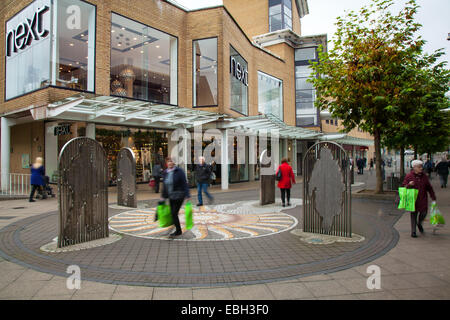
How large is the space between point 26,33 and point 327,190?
16.4 m

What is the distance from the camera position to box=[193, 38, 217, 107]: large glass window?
18.9m

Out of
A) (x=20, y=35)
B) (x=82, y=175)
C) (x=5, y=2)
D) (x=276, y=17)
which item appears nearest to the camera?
(x=82, y=175)

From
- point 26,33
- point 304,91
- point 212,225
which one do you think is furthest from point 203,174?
point 304,91

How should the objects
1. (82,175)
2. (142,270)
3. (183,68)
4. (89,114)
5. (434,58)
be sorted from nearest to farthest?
(142,270) → (82,175) → (434,58) → (89,114) → (183,68)

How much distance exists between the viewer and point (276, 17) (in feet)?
119

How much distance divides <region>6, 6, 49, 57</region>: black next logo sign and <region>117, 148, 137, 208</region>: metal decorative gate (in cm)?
777

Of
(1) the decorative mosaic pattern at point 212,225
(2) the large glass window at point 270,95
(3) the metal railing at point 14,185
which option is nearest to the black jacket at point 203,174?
(1) the decorative mosaic pattern at point 212,225

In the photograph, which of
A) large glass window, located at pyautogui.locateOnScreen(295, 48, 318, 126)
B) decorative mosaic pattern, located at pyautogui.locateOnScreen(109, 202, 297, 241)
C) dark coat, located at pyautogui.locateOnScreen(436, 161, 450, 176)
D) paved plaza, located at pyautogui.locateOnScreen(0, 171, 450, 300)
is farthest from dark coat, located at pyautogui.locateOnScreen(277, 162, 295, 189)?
large glass window, located at pyautogui.locateOnScreen(295, 48, 318, 126)

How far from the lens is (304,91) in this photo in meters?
33.2

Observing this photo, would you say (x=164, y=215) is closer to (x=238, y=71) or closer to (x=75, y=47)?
(x=75, y=47)

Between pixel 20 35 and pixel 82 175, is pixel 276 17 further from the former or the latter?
pixel 82 175

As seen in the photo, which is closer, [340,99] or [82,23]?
[340,99]
